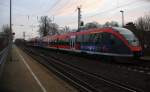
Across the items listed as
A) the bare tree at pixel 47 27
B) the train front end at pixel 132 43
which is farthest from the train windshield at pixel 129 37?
the bare tree at pixel 47 27

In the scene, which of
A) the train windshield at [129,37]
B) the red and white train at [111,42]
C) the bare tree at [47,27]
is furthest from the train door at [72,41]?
the bare tree at [47,27]

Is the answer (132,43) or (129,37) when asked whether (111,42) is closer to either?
(129,37)

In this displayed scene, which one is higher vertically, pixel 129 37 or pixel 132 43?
pixel 129 37

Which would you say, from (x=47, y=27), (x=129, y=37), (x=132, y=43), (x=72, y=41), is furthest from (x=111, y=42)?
(x=47, y=27)

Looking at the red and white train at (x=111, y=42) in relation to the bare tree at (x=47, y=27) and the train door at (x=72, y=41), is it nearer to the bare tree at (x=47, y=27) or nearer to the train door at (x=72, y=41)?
the train door at (x=72, y=41)

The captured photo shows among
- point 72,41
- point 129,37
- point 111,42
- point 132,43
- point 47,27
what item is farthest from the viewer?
point 47,27

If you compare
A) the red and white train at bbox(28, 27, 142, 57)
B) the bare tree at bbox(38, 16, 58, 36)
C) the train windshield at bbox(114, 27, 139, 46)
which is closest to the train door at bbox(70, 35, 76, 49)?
the red and white train at bbox(28, 27, 142, 57)

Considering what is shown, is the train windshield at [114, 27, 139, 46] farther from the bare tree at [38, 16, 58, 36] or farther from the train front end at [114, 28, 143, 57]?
the bare tree at [38, 16, 58, 36]

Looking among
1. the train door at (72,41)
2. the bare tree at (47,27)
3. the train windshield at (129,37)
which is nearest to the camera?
the train windshield at (129,37)

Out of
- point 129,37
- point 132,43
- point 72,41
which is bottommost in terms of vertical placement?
point 132,43

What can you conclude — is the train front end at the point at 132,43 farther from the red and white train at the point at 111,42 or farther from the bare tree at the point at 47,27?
the bare tree at the point at 47,27

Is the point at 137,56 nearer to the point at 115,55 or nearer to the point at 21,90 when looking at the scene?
the point at 115,55

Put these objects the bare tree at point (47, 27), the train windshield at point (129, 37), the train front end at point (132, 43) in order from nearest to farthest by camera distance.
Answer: the train front end at point (132, 43)
the train windshield at point (129, 37)
the bare tree at point (47, 27)

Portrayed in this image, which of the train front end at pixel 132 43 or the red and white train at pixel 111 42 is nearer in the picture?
the train front end at pixel 132 43
